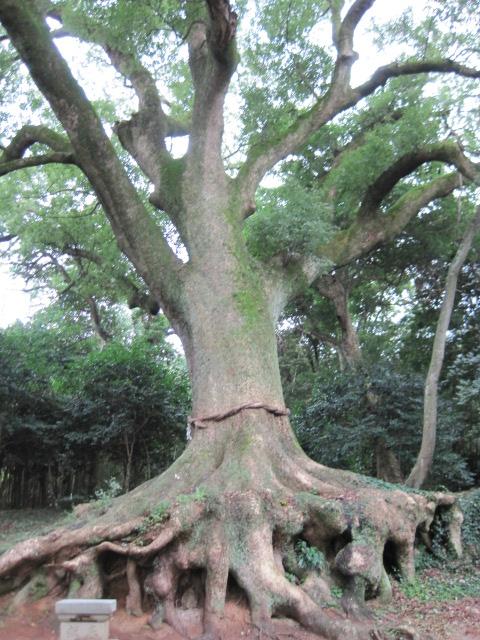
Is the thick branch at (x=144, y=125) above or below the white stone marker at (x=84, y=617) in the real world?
above

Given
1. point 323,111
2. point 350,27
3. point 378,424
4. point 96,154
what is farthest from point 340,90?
point 378,424

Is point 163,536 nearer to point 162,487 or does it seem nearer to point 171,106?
point 162,487

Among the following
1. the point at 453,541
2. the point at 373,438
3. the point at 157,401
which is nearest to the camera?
the point at 453,541

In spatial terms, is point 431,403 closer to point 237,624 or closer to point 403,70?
point 237,624

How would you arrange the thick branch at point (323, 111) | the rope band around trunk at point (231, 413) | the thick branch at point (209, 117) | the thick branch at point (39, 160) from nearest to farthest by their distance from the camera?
the rope band around trunk at point (231, 413) → the thick branch at point (209, 117) → the thick branch at point (39, 160) → the thick branch at point (323, 111)

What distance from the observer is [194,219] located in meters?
7.20

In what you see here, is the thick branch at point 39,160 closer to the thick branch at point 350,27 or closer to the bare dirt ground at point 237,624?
the thick branch at point 350,27

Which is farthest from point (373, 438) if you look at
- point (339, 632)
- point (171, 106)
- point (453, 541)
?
point (171, 106)

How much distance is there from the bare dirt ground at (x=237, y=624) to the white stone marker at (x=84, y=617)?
1.03m

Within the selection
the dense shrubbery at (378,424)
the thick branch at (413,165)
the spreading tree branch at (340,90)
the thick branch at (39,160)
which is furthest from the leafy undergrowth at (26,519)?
the thick branch at (413,165)

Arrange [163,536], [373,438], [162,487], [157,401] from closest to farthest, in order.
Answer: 1. [163,536]
2. [162,487]
3. [373,438]
4. [157,401]

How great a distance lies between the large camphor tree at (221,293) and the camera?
15.3ft

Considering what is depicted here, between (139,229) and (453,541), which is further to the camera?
(139,229)

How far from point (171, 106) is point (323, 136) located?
3.23 m
